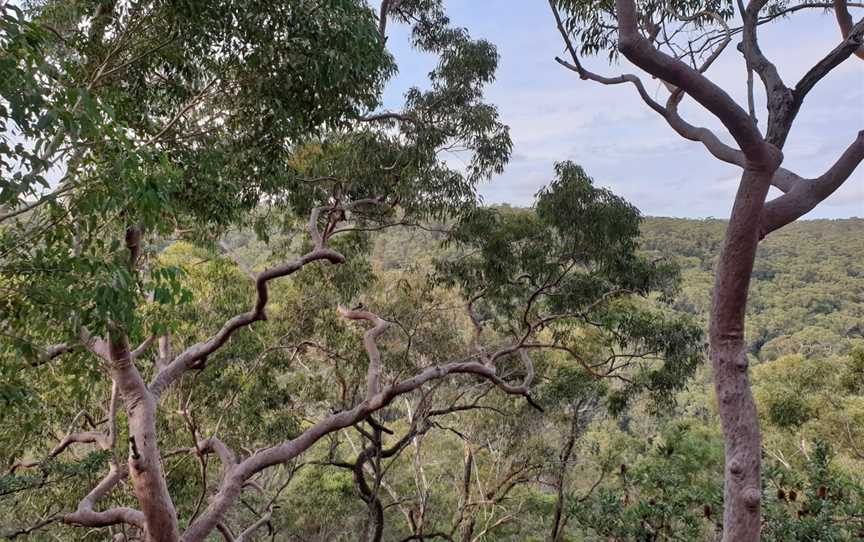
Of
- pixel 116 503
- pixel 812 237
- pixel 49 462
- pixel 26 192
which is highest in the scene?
pixel 812 237

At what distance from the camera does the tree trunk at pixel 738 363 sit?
106 inches

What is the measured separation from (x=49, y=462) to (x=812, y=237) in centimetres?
4585

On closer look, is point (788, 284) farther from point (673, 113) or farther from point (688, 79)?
point (688, 79)

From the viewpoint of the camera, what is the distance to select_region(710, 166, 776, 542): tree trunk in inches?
106

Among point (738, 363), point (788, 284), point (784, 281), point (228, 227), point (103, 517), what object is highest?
point (784, 281)

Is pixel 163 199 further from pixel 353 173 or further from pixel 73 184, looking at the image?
pixel 353 173

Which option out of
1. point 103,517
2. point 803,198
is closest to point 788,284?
point 803,198

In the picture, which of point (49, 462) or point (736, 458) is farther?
point (49, 462)

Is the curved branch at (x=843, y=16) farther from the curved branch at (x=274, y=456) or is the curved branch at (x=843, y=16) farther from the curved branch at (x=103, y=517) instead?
the curved branch at (x=103, y=517)

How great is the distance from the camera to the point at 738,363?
2822 millimetres

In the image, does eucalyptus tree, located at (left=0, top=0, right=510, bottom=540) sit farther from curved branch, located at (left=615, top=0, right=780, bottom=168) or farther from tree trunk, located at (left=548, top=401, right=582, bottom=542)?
tree trunk, located at (left=548, top=401, right=582, bottom=542)

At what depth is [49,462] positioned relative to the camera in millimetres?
4402

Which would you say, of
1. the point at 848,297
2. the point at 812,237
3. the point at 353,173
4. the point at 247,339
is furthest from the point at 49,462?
the point at 812,237

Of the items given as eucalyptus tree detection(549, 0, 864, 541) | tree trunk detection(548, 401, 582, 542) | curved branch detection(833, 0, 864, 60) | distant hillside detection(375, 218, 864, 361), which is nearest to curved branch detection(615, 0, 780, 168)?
eucalyptus tree detection(549, 0, 864, 541)
